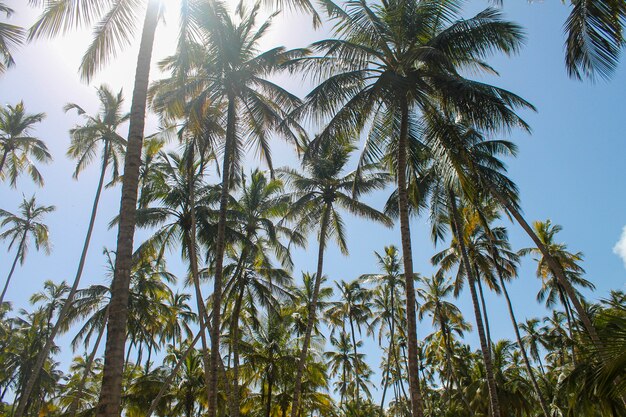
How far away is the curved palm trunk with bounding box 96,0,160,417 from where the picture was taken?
549 cm

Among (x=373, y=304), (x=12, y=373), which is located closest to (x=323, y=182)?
(x=373, y=304)

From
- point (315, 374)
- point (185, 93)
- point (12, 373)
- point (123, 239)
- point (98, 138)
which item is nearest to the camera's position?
point (123, 239)

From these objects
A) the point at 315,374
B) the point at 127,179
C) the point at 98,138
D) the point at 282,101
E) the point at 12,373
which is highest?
the point at 98,138

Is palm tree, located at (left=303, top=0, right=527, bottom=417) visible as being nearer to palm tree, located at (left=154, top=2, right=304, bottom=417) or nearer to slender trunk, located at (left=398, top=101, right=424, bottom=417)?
slender trunk, located at (left=398, top=101, right=424, bottom=417)

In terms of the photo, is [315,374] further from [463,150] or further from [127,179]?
[127,179]

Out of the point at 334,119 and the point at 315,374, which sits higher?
the point at 334,119

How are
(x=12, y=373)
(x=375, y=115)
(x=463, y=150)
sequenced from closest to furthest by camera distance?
(x=463, y=150) < (x=375, y=115) < (x=12, y=373)

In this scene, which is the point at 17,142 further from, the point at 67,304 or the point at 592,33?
the point at 592,33

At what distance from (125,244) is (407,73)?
8.69 m

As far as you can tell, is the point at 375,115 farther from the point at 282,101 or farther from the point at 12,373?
the point at 12,373

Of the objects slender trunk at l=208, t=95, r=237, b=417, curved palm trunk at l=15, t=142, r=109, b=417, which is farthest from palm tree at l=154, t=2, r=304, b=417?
curved palm trunk at l=15, t=142, r=109, b=417

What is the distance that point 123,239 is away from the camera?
6.41 metres

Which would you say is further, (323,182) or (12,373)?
(12,373)

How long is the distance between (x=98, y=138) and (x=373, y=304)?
71.3 ft
